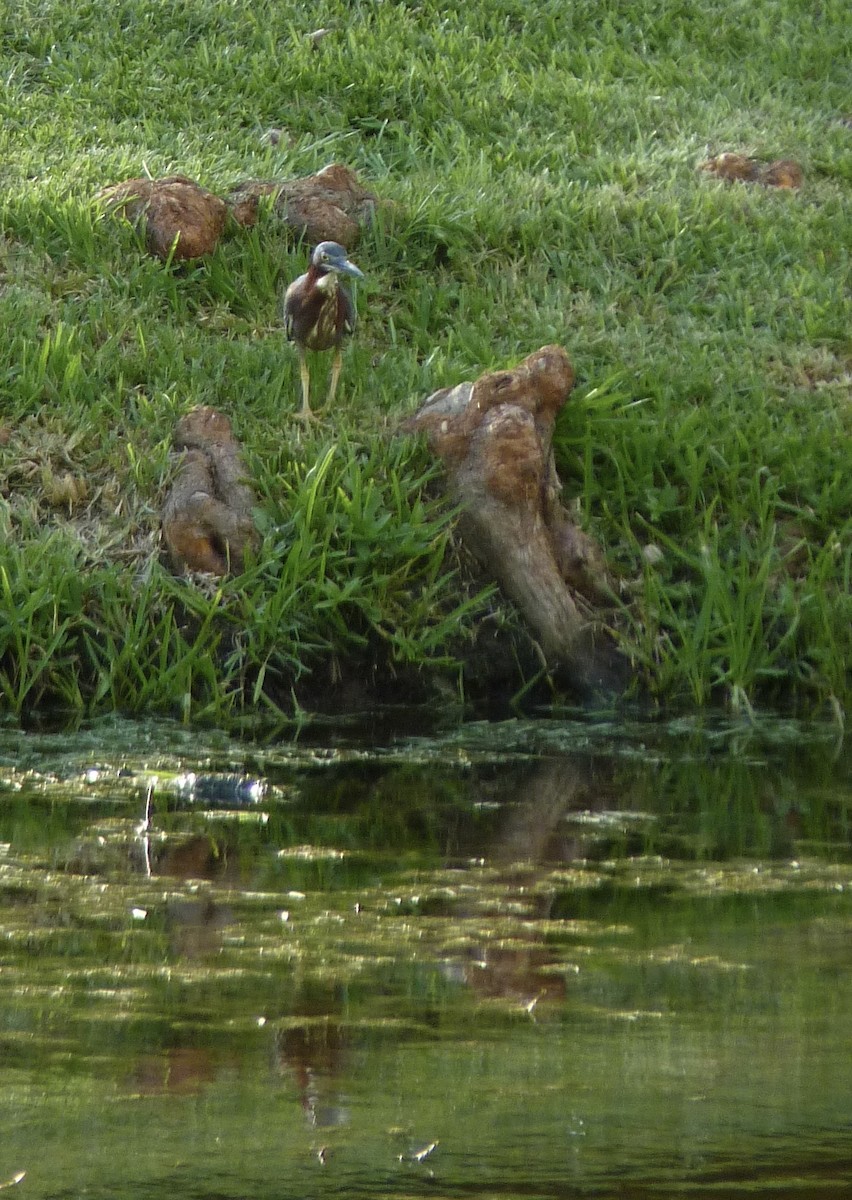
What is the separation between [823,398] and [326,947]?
4.12 m

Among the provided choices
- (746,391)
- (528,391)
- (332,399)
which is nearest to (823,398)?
Result: (746,391)

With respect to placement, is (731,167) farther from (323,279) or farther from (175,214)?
(323,279)

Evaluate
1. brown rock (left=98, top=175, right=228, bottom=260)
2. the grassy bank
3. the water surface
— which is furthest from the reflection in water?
brown rock (left=98, top=175, right=228, bottom=260)

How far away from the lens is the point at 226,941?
2.93 meters

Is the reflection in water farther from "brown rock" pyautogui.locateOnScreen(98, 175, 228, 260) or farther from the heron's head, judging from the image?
"brown rock" pyautogui.locateOnScreen(98, 175, 228, 260)

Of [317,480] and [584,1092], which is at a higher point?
[584,1092]

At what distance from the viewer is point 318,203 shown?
7109mm

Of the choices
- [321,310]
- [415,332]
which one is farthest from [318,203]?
[321,310]

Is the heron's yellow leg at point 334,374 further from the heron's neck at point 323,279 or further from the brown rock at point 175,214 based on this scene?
the brown rock at point 175,214

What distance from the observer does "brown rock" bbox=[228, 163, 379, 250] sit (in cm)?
703

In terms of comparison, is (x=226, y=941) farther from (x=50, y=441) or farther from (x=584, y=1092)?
(x=50, y=441)

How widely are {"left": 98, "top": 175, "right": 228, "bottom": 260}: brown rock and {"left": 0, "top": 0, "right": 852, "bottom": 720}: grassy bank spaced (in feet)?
0.30

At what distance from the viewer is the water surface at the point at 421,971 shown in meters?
2.03

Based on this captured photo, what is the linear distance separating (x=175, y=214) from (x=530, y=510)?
2227 mm
